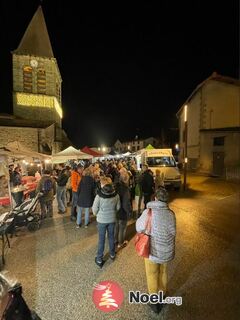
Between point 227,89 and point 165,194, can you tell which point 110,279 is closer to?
point 165,194

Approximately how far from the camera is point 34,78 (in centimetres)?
3316

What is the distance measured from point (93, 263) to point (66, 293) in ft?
3.88

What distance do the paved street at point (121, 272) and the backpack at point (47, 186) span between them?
3.92 ft

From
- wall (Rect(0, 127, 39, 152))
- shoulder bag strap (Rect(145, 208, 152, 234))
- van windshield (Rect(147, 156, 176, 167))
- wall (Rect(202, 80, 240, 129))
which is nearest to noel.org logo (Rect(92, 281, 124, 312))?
shoulder bag strap (Rect(145, 208, 152, 234))

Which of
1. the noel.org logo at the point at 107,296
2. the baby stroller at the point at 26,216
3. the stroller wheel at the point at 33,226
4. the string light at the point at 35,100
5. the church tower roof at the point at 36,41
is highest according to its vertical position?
the church tower roof at the point at 36,41

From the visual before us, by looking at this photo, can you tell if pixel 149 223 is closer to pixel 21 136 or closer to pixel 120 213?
pixel 120 213

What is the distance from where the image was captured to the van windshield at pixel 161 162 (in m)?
16.5

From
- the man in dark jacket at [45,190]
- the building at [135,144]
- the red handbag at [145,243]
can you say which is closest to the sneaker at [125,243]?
the red handbag at [145,243]

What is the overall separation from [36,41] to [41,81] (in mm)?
5661

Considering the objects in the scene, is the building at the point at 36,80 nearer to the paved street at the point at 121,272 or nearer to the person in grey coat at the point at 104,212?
the paved street at the point at 121,272

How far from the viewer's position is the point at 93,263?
5.37 metres

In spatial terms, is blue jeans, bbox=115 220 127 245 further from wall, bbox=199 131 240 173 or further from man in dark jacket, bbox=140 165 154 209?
wall, bbox=199 131 240 173

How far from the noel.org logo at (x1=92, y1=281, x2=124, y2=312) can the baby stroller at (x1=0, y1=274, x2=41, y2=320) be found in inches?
57.4

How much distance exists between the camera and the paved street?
12.5 ft
